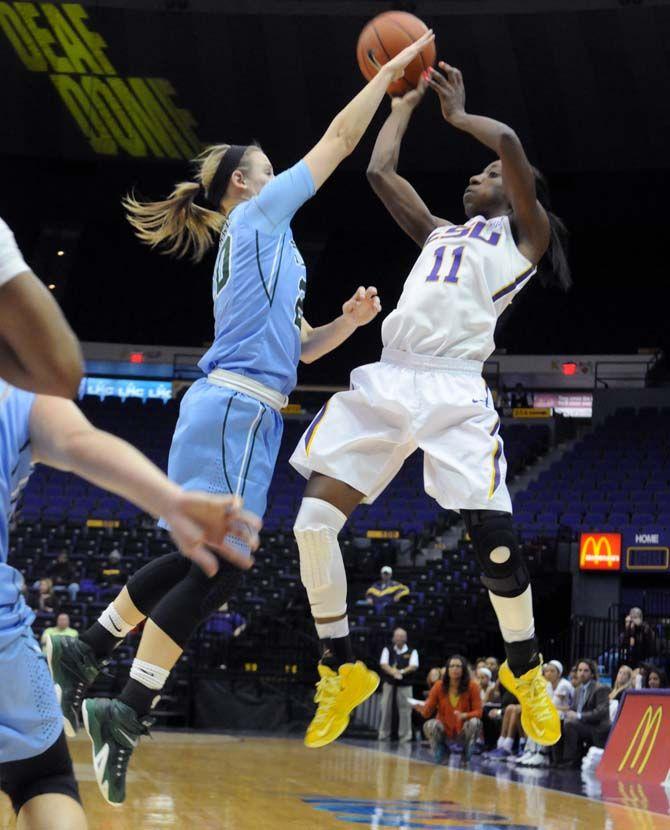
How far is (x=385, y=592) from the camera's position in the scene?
1681cm

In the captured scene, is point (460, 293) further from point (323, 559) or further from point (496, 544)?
point (323, 559)

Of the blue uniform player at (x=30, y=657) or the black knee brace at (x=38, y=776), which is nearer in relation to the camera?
the blue uniform player at (x=30, y=657)

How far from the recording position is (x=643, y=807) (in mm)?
7055

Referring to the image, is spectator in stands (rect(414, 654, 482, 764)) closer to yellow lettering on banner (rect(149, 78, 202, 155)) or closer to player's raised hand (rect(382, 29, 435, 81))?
player's raised hand (rect(382, 29, 435, 81))

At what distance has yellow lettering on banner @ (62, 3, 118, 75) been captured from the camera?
20.0m

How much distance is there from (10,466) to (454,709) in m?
11.0

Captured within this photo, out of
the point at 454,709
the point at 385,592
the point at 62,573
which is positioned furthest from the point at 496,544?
the point at 62,573

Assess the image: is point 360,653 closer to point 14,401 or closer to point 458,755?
point 458,755

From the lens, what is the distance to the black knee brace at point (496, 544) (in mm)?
4270

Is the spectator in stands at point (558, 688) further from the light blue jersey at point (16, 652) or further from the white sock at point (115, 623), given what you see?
the light blue jersey at point (16, 652)

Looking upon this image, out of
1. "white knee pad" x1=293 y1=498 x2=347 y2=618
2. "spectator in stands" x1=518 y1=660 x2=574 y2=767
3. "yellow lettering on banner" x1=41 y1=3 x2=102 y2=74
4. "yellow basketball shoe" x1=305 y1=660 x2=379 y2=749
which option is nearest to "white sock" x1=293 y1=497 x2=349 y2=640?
"white knee pad" x1=293 y1=498 x2=347 y2=618

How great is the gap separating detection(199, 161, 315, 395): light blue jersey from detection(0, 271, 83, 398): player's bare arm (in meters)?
2.43

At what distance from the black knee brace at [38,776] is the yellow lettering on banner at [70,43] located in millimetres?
19481

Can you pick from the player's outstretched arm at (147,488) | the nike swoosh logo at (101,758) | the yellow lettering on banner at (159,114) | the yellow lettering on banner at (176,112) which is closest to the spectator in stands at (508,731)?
the nike swoosh logo at (101,758)
